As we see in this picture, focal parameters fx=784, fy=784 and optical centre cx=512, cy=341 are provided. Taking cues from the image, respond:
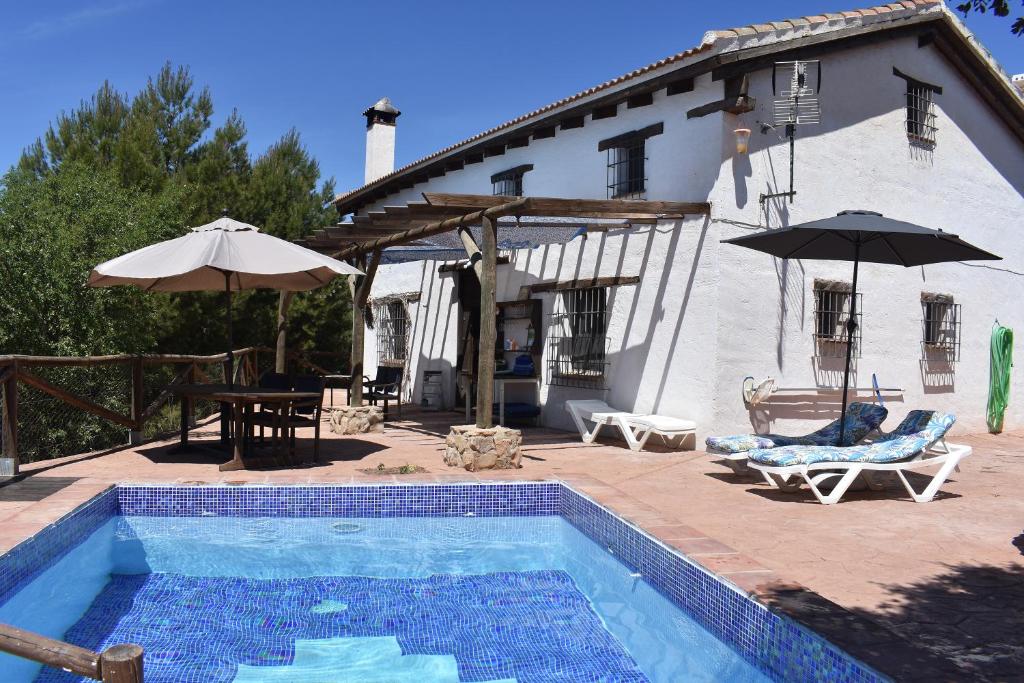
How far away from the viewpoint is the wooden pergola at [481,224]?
771 centimetres

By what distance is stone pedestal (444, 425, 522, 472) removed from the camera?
7.57 metres

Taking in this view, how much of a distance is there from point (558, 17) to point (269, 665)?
43.3ft

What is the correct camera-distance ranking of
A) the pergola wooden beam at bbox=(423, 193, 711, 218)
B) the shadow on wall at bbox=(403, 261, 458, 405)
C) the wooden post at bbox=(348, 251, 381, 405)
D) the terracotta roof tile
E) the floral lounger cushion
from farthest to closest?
the shadow on wall at bbox=(403, 261, 458, 405) → the wooden post at bbox=(348, 251, 381, 405) → the terracotta roof tile → the pergola wooden beam at bbox=(423, 193, 711, 218) → the floral lounger cushion

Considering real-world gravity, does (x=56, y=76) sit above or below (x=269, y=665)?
above

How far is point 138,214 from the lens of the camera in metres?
14.2

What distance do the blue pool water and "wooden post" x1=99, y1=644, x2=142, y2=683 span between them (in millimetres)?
2081

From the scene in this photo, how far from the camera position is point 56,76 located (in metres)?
18.4

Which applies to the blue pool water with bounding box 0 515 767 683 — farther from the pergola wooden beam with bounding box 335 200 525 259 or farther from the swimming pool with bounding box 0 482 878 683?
the pergola wooden beam with bounding box 335 200 525 259

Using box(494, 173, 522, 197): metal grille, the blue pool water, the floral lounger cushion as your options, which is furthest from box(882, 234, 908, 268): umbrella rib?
box(494, 173, 522, 197): metal grille

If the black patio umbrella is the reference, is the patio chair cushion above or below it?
below

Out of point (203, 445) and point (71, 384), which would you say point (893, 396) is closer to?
point (203, 445)

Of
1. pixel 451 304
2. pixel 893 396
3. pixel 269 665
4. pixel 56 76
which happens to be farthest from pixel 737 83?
pixel 56 76

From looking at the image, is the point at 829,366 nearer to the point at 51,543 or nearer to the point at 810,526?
the point at 810,526

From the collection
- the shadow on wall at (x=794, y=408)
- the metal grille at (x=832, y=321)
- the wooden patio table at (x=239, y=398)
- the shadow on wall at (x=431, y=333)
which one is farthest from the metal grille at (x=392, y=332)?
the metal grille at (x=832, y=321)
